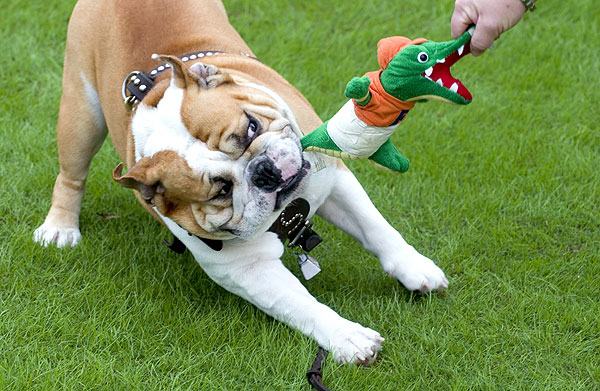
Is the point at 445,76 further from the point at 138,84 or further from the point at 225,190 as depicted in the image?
the point at 138,84

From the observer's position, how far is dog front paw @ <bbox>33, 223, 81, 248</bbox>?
423cm

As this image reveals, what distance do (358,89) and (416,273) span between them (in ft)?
3.75

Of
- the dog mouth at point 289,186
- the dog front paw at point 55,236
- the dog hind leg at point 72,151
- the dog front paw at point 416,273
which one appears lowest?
the dog front paw at point 55,236

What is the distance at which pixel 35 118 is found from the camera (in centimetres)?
535

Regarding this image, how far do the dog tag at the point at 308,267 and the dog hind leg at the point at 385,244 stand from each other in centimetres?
28

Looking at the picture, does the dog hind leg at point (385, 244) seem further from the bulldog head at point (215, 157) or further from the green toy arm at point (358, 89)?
the green toy arm at point (358, 89)

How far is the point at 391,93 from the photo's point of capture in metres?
2.87

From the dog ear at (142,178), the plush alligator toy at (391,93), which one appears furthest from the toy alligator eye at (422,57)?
the dog ear at (142,178)

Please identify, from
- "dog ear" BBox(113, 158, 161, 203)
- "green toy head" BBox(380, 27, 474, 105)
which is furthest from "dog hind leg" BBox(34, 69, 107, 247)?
"green toy head" BBox(380, 27, 474, 105)

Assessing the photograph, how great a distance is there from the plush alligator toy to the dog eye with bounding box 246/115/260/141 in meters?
0.29

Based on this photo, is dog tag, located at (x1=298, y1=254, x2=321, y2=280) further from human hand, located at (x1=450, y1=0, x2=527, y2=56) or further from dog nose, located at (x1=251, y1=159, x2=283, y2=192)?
human hand, located at (x1=450, y1=0, x2=527, y2=56)

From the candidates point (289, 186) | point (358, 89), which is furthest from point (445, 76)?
point (289, 186)

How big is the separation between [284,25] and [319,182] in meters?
2.95

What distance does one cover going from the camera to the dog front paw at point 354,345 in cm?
326
